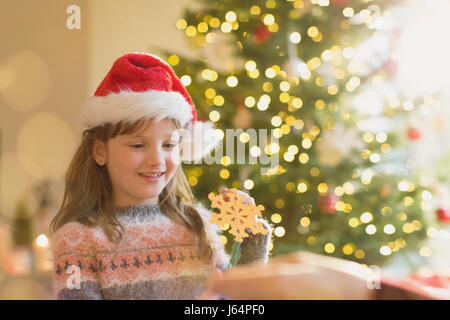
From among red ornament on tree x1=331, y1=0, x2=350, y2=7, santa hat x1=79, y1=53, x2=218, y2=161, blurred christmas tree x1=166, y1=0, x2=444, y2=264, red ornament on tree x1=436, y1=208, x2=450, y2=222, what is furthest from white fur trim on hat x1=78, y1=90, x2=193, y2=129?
red ornament on tree x1=436, y1=208, x2=450, y2=222

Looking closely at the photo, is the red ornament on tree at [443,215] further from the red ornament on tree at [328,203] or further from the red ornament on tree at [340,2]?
the red ornament on tree at [340,2]

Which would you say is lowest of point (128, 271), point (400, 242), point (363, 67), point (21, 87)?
point (400, 242)

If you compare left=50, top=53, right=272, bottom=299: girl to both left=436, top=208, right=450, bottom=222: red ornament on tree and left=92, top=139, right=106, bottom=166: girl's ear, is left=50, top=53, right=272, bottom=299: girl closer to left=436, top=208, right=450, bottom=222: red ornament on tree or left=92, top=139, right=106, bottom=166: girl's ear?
left=92, top=139, right=106, bottom=166: girl's ear

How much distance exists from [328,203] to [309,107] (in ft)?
0.95

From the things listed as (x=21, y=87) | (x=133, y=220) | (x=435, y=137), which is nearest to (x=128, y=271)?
(x=133, y=220)

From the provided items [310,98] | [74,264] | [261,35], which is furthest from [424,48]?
[74,264]

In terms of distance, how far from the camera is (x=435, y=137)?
2086 mm

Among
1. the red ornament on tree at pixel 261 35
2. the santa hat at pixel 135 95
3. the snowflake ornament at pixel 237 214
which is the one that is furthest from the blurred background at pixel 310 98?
the snowflake ornament at pixel 237 214

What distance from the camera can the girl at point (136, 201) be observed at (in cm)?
73

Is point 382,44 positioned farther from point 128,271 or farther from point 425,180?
point 128,271

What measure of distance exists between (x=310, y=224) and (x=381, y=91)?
0.50 metres

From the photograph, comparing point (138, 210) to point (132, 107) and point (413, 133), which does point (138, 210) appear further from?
point (413, 133)

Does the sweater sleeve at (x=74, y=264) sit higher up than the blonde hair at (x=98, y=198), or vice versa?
the blonde hair at (x=98, y=198)

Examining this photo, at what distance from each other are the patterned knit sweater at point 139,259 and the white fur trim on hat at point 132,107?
15 cm
